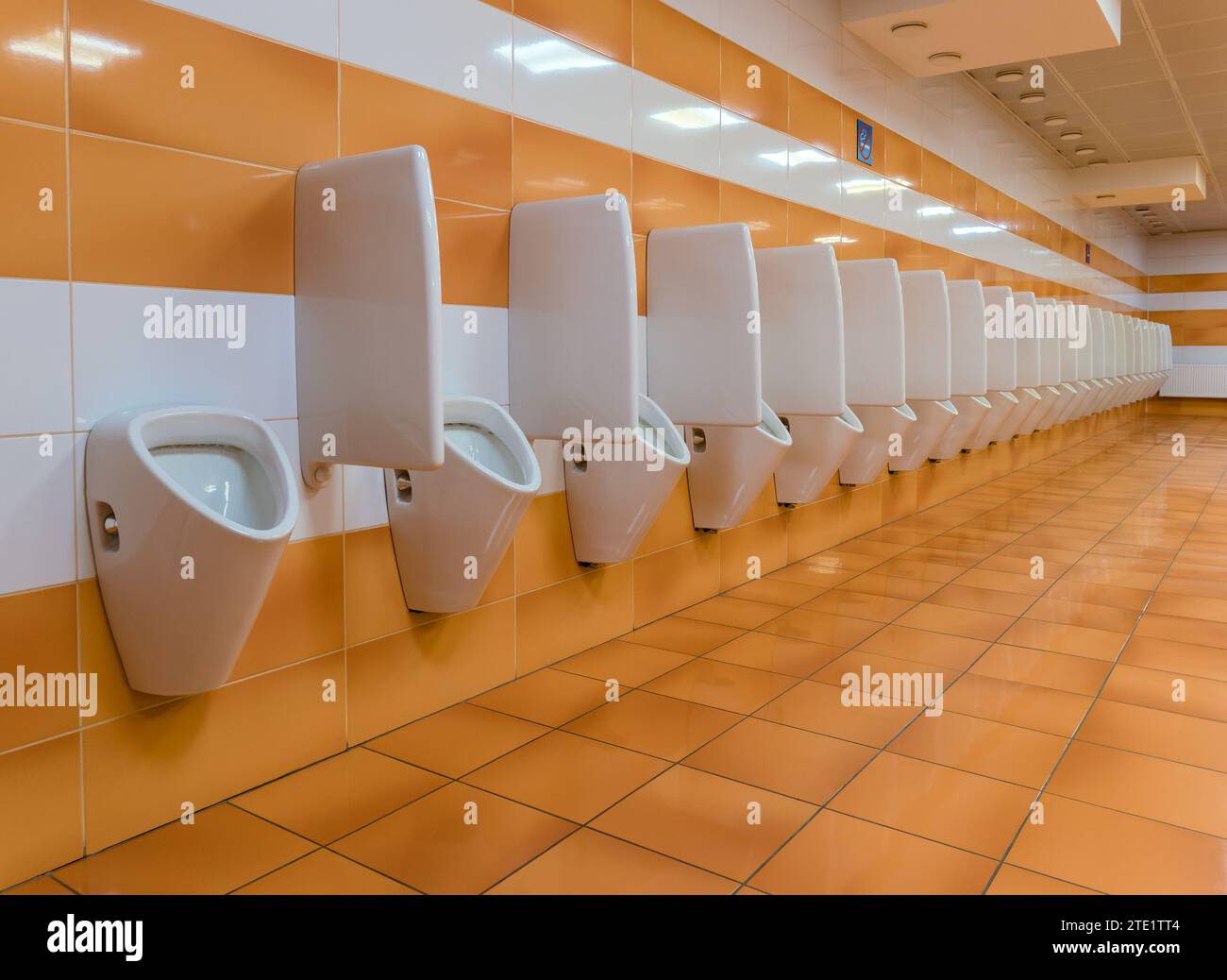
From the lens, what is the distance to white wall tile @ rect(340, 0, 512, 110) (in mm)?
2275

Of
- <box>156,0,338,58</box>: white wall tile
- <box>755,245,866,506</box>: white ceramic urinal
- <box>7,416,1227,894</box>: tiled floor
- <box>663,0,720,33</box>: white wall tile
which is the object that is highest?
<box>663,0,720,33</box>: white wall tile

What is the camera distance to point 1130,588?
3.99m

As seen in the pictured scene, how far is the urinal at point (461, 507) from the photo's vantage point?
2291 mm

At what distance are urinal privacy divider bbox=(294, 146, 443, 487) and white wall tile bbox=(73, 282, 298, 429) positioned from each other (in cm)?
6

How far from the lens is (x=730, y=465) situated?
3.44 metres

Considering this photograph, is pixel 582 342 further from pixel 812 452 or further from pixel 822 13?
pixel 822 13

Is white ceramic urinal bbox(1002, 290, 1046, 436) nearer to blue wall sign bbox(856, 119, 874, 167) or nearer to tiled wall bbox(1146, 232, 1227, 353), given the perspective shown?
blue wall sign bbox(856, 119, 874, 167)

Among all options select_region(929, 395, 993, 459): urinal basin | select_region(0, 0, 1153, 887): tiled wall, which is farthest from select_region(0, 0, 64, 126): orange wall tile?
select_region(929, 395, 993, 459): urinal basin

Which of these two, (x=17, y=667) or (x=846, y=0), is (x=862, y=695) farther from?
(x=846, y=0)

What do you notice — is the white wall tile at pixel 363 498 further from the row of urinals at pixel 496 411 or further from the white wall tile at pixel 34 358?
the white wall tile at pixel 34 358

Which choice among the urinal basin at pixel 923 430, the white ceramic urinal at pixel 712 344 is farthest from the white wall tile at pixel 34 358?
the urinal basin at pixel 923 430

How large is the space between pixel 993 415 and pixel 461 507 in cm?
476

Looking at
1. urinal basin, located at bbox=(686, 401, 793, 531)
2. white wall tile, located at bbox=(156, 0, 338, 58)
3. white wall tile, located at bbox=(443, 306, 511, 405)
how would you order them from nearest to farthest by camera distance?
white wall tile, located at bbox=(156, 0, 338, 58), white wall tile, located at bbox=(443, 306, 511, 405), urinal basin, located at bbox=(686, 401, 793, 531)

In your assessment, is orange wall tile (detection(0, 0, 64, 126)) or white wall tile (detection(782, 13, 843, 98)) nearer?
orange wall tile (detection(0, 0, 64, 126))
